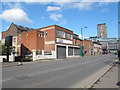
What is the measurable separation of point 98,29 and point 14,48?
98.4 feet

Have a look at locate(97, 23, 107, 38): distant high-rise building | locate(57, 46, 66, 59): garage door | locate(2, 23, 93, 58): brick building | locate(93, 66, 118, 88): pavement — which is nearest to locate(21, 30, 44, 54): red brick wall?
locate(2, 23, 93, 58): brick building

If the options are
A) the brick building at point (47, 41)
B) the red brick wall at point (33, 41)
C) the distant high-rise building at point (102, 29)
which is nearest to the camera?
the red brick wall at point (33, 41)

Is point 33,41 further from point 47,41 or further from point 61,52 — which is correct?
point 61,52

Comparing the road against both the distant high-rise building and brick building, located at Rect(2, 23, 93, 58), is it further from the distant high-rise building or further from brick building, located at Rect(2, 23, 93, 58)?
the distant high-rise building

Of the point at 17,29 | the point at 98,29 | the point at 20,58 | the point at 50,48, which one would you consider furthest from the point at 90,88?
the point at 17,29

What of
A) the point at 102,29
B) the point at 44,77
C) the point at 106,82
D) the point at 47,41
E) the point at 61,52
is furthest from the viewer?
the point at 102,29

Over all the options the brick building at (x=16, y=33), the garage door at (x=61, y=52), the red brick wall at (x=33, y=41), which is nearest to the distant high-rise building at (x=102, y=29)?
the garage door at (x=61, y=52)

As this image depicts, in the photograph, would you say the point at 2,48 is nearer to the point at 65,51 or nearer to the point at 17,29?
the point at 17,29

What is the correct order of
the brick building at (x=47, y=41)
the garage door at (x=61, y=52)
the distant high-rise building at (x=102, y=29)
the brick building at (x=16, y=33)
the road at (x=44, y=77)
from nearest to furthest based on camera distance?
1. the road at (x=44, y=77)
2. the brick building at (x=47, y=41)
3. the garage door at (x=61, y=52)
4. the distant high-rise building at (x=102, y=29)
5. the brick building at (x=16, y=33)

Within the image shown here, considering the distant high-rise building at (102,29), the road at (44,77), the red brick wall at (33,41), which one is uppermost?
the distant high-rise building at (102,29)

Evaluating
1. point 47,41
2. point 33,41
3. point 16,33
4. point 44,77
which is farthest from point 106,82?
point 16,33

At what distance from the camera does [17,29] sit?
4234 cm

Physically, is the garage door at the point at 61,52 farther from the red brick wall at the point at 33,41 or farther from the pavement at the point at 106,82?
the pavement at the point at 106,82

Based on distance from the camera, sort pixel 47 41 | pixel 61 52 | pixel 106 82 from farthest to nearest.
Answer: pixel 47 41
pixel 61 52
pixel 106 82
